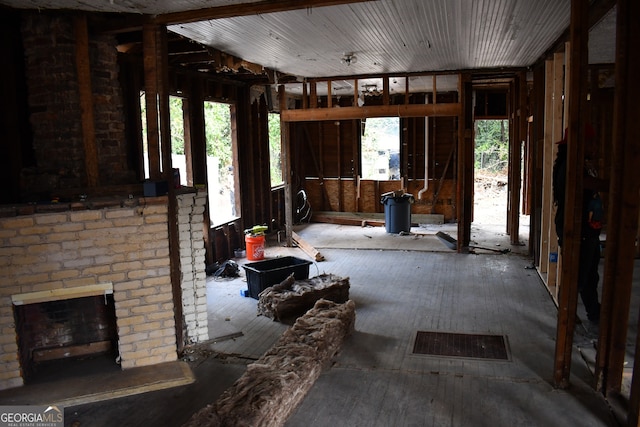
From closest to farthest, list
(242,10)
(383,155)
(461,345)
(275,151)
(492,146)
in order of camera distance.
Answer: (242,10) → (461,345) → (275,151) → (383,155) → (492,146)

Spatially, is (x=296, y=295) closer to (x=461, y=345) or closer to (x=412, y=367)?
(x=412, y=367)

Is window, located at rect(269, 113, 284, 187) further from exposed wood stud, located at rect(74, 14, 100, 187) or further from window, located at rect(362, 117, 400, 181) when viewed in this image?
exposed wood stud, located at rect(74, 14, 100, 187)

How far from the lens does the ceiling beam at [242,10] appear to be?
418 centimetres

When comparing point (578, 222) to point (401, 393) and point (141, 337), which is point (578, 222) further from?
point (141, 337)

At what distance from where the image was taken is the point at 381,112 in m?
8.34

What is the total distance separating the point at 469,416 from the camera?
11.5 feet

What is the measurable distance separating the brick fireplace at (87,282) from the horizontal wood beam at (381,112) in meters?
Result: 4.34

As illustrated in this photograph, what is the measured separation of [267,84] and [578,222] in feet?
22.1

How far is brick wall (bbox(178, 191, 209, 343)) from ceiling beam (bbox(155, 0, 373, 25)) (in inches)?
64.6

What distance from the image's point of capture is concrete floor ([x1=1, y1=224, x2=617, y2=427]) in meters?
3.56

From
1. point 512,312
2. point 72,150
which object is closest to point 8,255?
point 72,150

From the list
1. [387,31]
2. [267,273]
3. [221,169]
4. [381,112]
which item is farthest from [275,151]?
[387,31]

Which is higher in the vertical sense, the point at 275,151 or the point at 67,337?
the point at 275,151

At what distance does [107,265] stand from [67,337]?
894 millimetres
